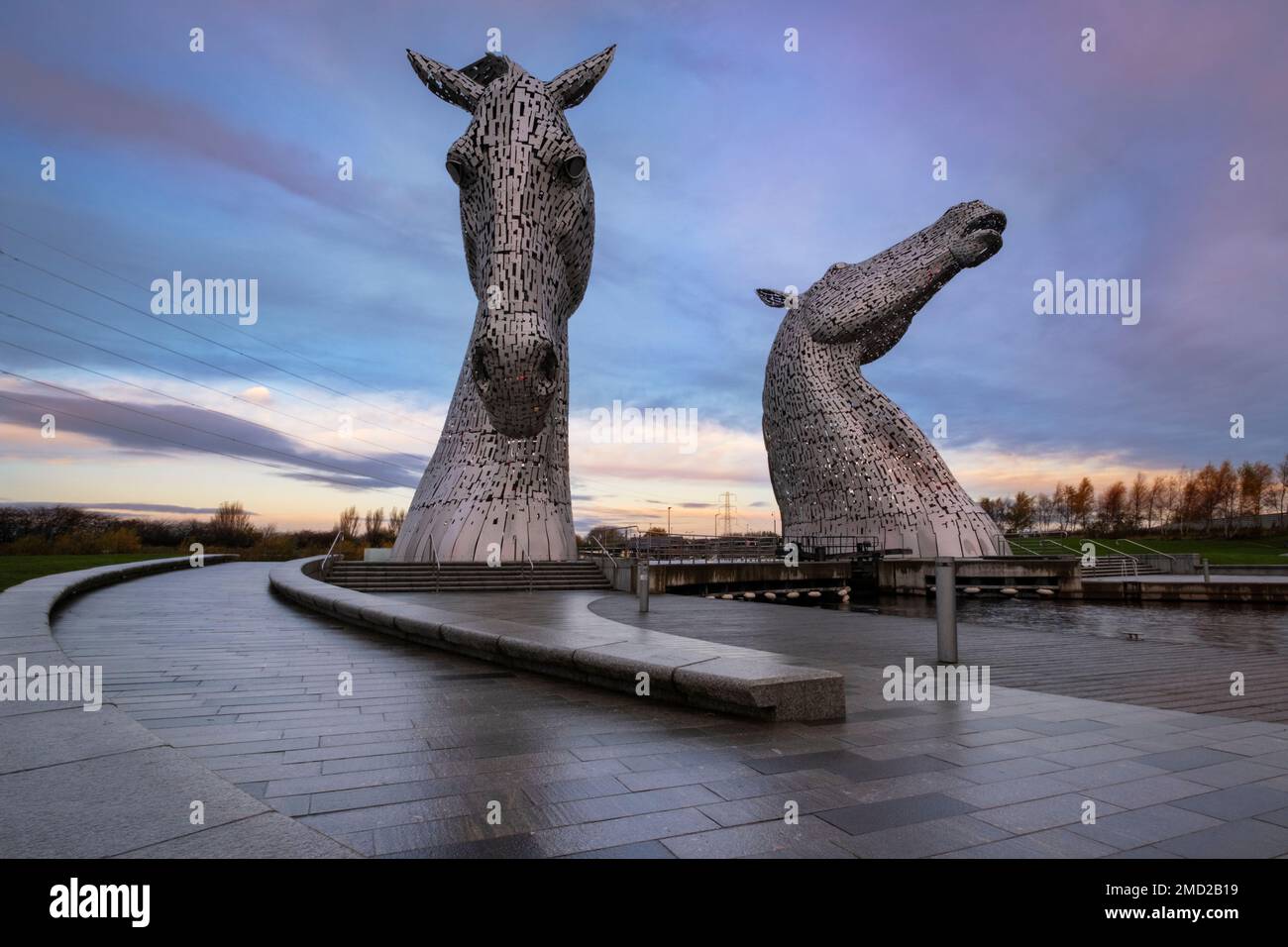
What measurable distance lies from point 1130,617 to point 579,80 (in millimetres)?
17994

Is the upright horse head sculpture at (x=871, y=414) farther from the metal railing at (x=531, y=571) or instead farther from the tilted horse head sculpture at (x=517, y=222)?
the tilted horse head sculpture at (x=517, y=222)

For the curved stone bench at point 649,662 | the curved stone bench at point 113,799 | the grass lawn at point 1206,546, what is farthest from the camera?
the grass lawn at point 1206,546

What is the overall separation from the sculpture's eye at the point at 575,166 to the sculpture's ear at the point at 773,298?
17947 mm

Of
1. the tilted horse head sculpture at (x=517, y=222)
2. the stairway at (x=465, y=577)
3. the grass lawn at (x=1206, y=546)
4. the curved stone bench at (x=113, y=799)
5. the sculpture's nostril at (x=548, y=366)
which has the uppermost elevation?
the tilted horse head sculpture at (x=517, y=222)

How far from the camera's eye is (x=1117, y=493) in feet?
294

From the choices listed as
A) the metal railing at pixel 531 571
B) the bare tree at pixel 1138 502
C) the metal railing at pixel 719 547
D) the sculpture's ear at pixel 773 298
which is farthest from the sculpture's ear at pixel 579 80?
the bare tree at pixel 1138 502

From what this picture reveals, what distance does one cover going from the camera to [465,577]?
18422 mm

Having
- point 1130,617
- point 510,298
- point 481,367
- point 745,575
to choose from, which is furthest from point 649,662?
point 745,575

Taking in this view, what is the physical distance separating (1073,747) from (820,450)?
86.3 ft

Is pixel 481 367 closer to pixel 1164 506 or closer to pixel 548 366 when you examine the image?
pixel 548 366

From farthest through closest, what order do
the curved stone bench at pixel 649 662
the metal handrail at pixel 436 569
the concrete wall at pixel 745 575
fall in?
the concrete wall at pixel 745 575 → the metal handrail at pixel 436 569 → the curved stone bench at pixel 649 662

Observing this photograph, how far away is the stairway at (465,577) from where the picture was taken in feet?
59.4
